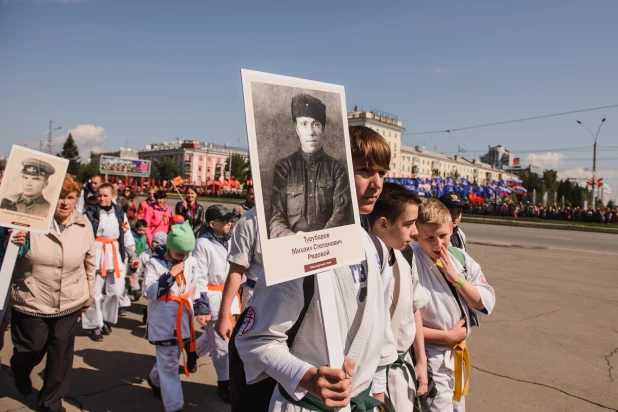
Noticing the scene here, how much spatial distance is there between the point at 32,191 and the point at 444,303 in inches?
128

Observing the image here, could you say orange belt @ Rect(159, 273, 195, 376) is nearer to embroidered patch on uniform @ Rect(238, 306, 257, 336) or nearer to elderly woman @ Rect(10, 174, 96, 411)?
elderly woman @ Rect(10, 174, 96, 411)

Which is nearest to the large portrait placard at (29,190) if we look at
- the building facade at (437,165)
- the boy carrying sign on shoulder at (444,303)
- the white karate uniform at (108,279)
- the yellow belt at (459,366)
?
the white karate uniform at (108,279)

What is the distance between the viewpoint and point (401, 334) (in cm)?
244

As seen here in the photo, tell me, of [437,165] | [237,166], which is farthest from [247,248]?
[437,165]

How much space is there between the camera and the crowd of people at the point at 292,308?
1645 mm

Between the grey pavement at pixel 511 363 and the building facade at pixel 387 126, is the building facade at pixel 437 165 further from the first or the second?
the grey pavement at pixel 511 363

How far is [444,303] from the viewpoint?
2893mm

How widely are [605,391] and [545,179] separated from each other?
364ft

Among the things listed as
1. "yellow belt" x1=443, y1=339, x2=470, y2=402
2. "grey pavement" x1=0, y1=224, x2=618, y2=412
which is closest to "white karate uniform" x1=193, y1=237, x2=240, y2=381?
"grey pavement" x1=0, y1=224, x2=618, y2=412

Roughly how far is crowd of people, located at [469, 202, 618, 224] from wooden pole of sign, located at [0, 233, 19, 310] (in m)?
41.9

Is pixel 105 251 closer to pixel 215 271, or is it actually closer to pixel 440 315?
pixel 215 271

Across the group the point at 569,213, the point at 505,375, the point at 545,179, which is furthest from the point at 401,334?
the point at 545,179

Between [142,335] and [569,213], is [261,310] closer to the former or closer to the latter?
[142,335]

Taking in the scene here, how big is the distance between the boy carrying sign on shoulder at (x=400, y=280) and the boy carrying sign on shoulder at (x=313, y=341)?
54 centimetres
